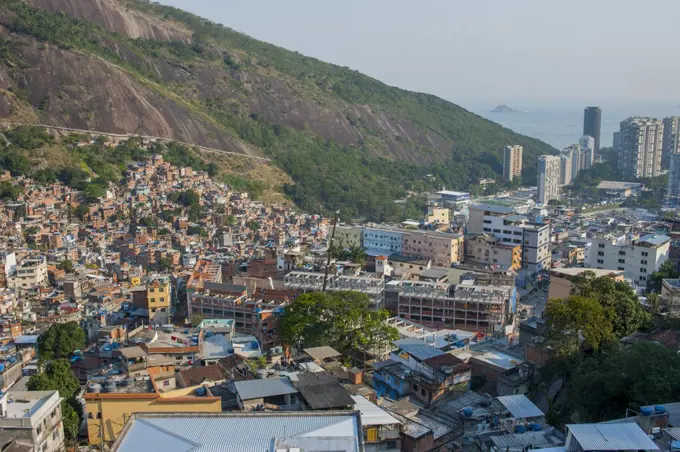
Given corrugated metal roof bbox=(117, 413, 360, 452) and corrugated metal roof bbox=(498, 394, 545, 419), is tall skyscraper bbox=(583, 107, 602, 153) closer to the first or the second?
corrugated metal roof bbox=(498, 394, 545, 419)

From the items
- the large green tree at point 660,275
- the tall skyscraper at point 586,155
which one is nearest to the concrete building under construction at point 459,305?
the large green tree at point 660,275

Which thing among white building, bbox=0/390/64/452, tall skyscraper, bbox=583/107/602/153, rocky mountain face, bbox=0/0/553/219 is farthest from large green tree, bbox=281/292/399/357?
tall skyscraper, bbox=583/107/602/153

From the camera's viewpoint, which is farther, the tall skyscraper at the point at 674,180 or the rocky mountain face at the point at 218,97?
the tall skyscraper at the point at 674,180

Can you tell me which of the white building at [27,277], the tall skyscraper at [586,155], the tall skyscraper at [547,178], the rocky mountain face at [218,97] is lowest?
the white building at [27,277]

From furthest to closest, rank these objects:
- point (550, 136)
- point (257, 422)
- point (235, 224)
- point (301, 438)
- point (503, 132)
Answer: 1. point (550, 136)
2. point (503, 132)
3. point (235, 224)
4. point (257, 422)
5. point (301, 438)

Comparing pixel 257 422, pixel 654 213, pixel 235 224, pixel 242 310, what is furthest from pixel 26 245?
pixel 654 213

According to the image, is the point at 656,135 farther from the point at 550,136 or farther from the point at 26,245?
the point at 550,136

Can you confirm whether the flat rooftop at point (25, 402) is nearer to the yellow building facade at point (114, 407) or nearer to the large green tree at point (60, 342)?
the yellow building facade at point (114, 407)
